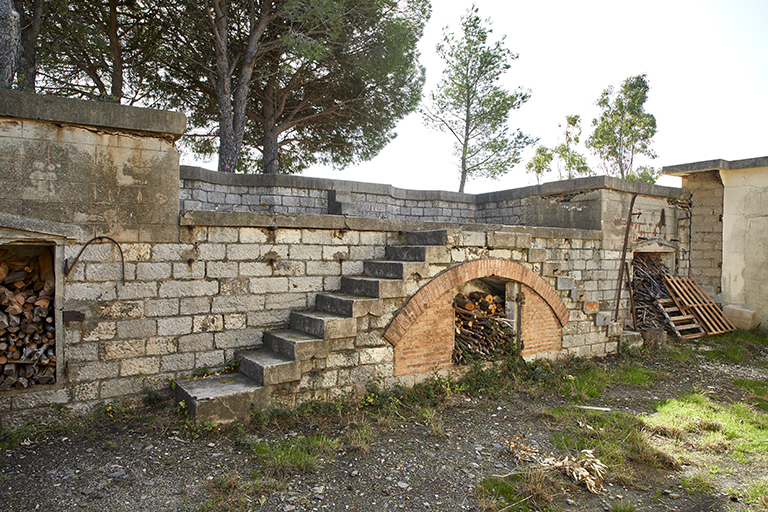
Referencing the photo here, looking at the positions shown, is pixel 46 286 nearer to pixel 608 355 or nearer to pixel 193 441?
pixel 193 441

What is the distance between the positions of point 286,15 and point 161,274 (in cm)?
846

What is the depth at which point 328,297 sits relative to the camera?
216 inches

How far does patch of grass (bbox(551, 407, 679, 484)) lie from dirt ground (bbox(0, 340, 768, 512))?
0.13m

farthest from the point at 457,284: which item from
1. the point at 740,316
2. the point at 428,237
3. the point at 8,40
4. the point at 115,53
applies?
the point at 115,53

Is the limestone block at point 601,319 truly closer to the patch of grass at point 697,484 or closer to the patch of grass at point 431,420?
the patch of grass at point 697,484

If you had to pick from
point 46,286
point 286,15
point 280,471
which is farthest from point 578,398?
point 286,15

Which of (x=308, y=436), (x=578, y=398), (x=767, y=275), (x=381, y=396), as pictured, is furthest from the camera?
(x=767, y=275)

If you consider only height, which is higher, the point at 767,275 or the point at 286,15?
the point at 286,15

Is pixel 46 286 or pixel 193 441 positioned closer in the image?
pixel 193 441

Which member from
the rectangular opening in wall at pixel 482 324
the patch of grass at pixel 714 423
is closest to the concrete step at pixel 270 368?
the rectangular opening in wall at pixel 482 324

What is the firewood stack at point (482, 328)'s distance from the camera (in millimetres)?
6180

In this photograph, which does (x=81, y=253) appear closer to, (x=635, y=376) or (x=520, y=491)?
(x=520, y=491)

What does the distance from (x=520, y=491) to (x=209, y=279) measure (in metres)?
3.89

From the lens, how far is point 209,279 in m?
5.06
